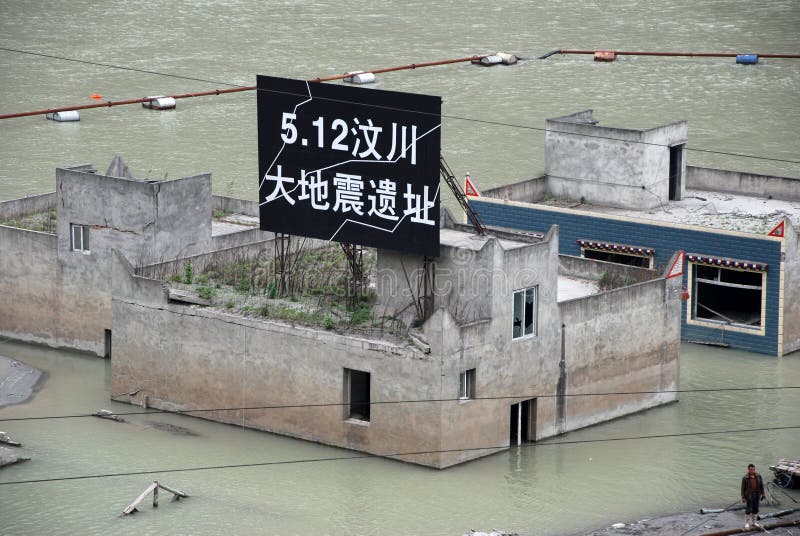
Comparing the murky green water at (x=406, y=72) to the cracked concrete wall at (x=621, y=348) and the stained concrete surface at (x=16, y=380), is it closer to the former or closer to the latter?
the stained concrete surface at (x=16, y=380)

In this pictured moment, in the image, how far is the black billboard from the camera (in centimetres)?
3831

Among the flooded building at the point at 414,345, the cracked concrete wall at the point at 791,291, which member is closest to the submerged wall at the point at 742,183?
the cracked concrete wall at the point at 791,291

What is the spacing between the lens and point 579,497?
36969 millimetres

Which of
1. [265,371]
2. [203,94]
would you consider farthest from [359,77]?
[265,371]

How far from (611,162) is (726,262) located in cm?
525

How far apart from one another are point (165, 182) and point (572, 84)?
136 ft

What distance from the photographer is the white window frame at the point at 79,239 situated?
4619cm

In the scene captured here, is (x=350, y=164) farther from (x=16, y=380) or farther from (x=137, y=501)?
(x=16, y=380)

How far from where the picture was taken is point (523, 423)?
130 feet

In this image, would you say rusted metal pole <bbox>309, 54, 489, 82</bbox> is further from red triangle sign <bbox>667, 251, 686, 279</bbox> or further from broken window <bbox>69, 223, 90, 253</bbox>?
red triangle sign <bbox>667, 251, 686, 279</bbox>

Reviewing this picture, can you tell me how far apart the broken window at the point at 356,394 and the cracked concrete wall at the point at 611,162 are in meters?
14.4

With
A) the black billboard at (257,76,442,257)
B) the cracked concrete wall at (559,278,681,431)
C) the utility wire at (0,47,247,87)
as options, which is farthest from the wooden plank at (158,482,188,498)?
the utility wire at (0,47,247,87)

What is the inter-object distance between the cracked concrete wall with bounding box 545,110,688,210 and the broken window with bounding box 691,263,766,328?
348 cm

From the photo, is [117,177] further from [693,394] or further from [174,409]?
[693,394]
